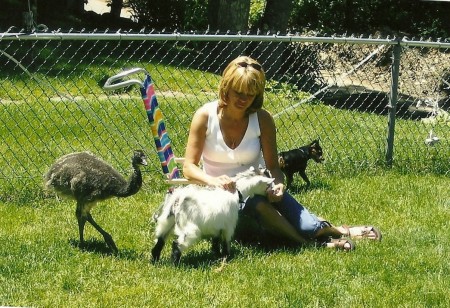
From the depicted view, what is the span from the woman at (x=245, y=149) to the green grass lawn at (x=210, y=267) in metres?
0.17

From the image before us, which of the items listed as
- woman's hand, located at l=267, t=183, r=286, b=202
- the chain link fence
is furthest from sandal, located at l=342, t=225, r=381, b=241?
the chain link fence

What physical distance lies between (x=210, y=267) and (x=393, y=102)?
346 centimetres

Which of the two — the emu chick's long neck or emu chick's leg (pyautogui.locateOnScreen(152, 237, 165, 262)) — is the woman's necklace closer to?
the emu chick's long neck

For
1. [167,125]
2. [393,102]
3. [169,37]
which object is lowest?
[167,125]

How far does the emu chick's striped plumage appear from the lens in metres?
4.83

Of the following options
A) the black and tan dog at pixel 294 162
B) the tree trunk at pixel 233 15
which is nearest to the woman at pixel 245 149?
the black and tan dog at pixel 294 162

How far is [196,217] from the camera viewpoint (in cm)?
458

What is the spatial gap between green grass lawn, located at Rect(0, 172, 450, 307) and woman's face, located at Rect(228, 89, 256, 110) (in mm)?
958

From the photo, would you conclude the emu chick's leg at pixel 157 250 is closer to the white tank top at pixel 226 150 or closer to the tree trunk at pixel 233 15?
the white tank top at pixel 226 150

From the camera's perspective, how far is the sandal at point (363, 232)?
5395 mm

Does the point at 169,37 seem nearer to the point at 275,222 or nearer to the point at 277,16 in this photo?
the point at 275,222

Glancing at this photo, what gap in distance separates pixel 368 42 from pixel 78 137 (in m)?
3.18

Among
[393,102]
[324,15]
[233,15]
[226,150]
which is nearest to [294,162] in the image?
[393,102]

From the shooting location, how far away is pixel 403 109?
12758 millimetres
